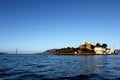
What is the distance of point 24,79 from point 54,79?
155 inches

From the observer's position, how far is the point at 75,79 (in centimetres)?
2462

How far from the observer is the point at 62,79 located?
2473cm

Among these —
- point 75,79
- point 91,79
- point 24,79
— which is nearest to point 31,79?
point 24,79

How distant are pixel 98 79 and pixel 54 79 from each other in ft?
19.0

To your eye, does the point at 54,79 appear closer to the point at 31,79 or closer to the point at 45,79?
the point at 45,79

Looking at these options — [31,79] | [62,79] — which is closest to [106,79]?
[62,79]

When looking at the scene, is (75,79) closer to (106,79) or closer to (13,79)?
(106,79)

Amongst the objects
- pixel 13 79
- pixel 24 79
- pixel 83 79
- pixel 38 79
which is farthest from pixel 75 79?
pixel 13 79

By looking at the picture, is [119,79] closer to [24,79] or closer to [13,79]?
[24,79]

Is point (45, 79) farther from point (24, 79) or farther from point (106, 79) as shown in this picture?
point (106, 79)

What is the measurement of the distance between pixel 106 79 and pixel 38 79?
8.97 metres

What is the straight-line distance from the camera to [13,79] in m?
24.8

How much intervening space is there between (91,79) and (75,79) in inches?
82.0

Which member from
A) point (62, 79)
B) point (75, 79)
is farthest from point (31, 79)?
point (75, 79)
